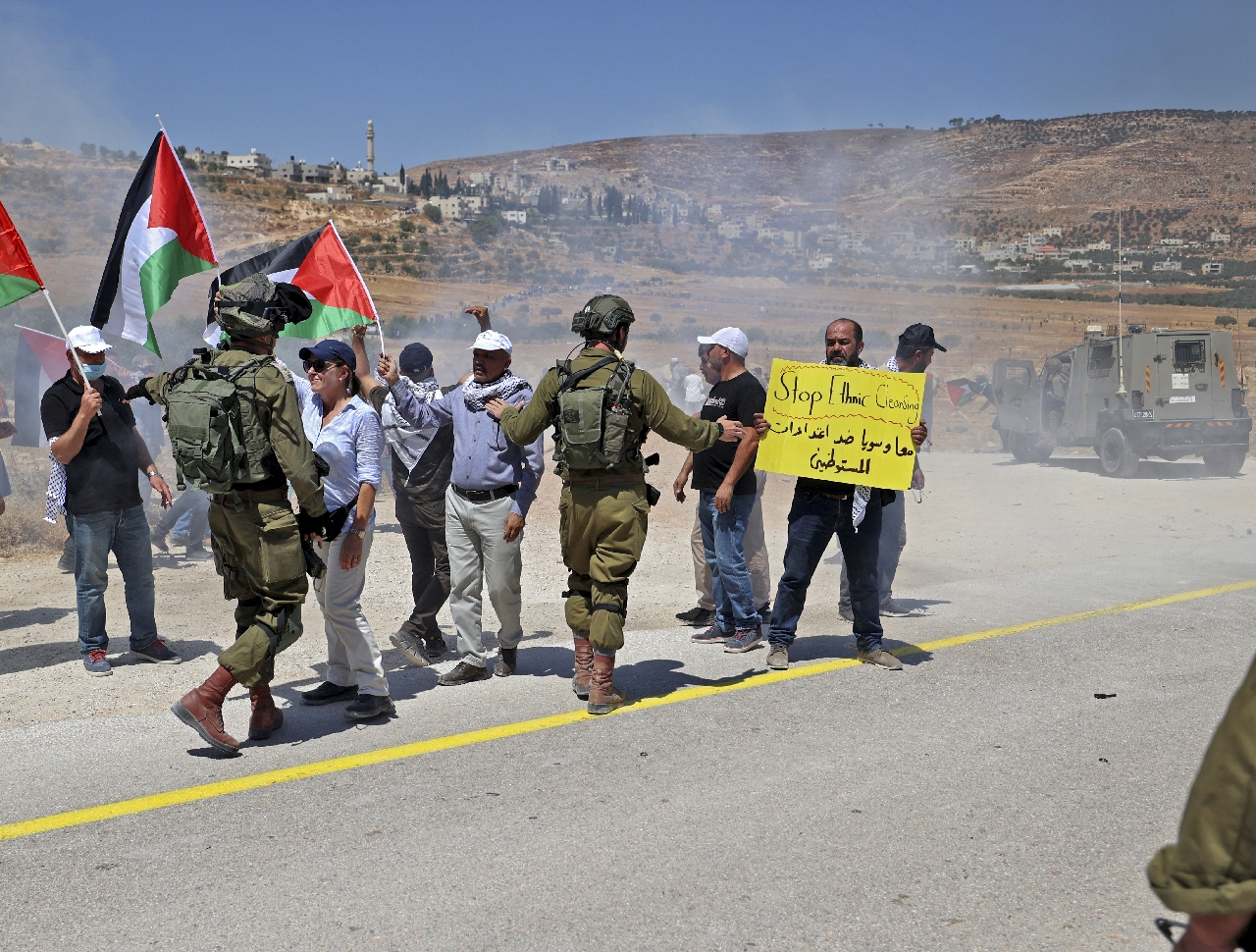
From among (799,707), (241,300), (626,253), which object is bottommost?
(799,707)

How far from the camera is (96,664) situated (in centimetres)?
627

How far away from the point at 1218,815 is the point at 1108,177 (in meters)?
124

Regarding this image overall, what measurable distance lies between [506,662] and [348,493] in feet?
4.95

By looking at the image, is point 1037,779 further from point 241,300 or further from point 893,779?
point 241,300

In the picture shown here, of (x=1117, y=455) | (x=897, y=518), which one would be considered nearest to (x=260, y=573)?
(x=897, y=518)

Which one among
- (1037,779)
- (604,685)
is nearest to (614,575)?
(604,685)

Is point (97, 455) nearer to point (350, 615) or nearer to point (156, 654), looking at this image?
point (156, 654)

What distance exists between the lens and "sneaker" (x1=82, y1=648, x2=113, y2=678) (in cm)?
625

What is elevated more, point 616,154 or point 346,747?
point 616,154

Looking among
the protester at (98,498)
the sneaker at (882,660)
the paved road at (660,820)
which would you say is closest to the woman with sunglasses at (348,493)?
the paved road at (660,820)

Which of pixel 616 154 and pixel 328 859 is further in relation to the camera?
pixel 616 154

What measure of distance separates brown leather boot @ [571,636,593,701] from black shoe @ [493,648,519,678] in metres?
0.64

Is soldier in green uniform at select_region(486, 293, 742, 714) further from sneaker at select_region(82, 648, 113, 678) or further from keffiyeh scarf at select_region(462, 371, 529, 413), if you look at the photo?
sneaker at select_region(82, 648, 113, 678)

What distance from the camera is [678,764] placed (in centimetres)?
465
